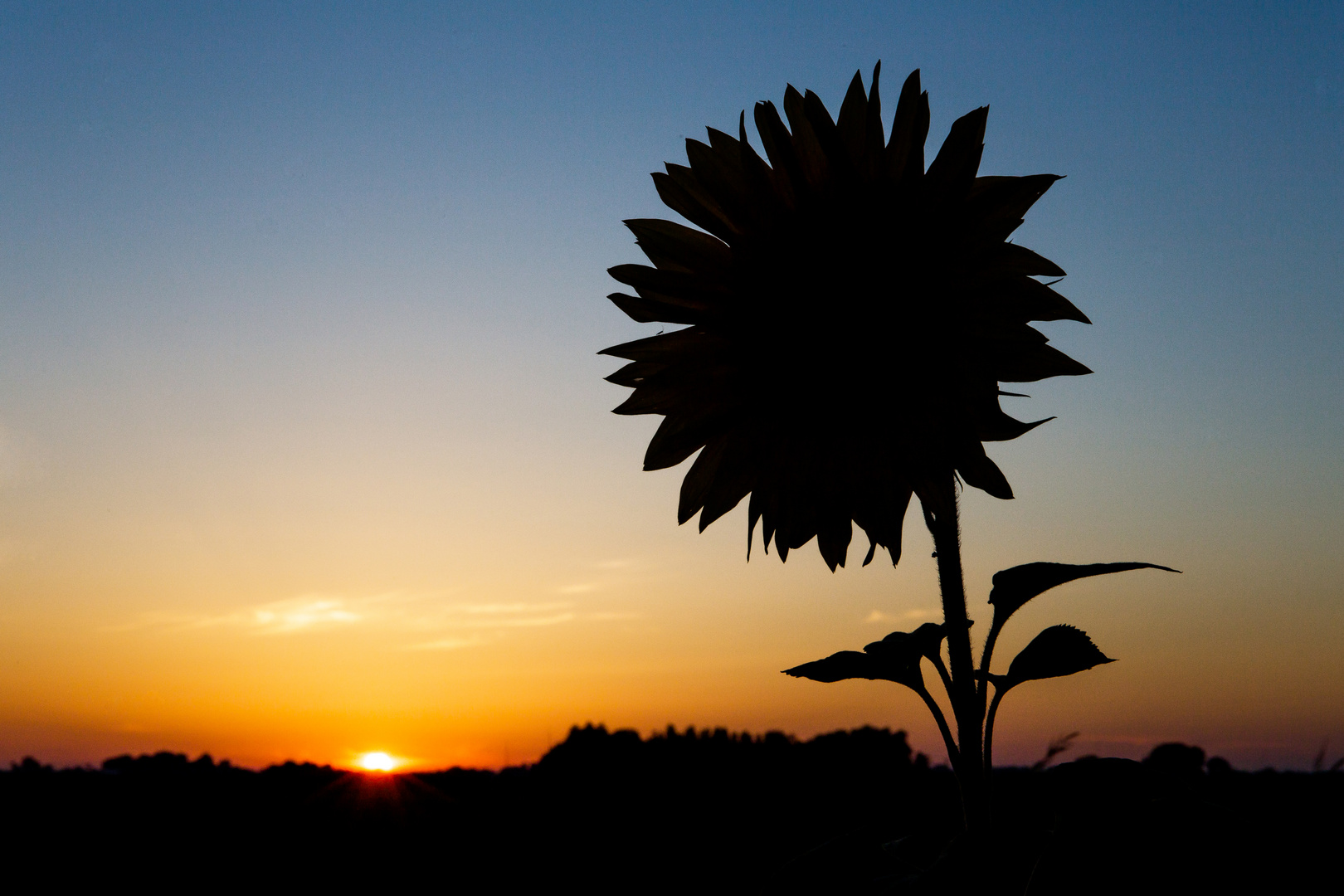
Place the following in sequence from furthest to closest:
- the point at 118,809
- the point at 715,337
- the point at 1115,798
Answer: the point at 118,809 → the point at 715,337 → the point at 1115,798

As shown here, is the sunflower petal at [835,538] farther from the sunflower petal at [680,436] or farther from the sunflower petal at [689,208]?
the sunflower petal at [689,208]

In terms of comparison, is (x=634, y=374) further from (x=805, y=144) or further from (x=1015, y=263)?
(x=1015, y=263)

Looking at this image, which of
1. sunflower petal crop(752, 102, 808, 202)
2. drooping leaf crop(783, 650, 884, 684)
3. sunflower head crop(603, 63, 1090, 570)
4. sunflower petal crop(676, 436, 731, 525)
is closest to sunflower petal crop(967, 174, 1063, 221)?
sunflower head crop(603, 63, 1090, 570)

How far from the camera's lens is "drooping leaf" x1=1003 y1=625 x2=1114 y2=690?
1742mm

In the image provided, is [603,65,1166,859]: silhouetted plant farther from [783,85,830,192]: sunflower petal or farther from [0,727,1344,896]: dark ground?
[0,727,1344,896]: dark ground

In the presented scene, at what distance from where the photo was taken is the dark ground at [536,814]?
3.46 m

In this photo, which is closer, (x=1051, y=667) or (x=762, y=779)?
(x=1051, y=667)

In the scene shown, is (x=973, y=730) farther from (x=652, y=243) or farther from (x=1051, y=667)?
(x=652, y=243)

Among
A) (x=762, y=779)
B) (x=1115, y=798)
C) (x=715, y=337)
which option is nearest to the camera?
(x=1115, y=798)

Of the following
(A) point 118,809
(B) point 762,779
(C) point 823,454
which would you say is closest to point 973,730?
(C) point 823,454

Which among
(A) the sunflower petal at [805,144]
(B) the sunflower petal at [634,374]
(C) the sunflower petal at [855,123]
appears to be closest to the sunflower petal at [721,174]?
(A) the sunflower petal at [805,144]

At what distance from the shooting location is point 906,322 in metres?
2.12

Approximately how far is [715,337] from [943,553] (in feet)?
2.70

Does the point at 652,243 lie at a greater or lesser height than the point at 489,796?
greater
